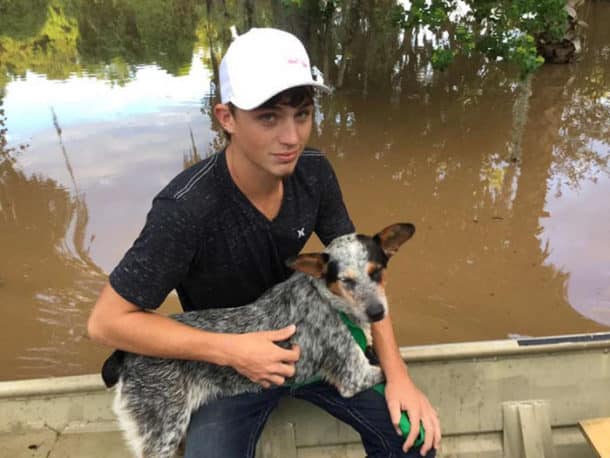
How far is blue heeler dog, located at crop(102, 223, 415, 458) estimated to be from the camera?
2.08 m

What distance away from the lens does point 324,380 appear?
2.31 metres

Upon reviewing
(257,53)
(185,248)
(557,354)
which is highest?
(257,53)

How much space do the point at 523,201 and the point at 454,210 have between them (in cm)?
100

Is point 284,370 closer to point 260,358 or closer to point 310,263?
point 260,358

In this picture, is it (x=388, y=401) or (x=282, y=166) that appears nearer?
(x=282, y=166)

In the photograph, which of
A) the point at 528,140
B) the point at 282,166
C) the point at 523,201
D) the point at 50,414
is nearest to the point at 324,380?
the point at 282,166

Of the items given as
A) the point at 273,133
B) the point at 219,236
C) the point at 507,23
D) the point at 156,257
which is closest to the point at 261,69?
the point at 273,133

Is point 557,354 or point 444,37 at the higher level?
point 444,37

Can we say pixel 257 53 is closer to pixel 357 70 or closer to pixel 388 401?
pixel 388 401

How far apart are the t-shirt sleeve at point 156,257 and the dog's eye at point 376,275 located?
0.77 m

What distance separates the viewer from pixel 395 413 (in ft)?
7.04

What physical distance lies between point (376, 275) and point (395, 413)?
0.62 metres

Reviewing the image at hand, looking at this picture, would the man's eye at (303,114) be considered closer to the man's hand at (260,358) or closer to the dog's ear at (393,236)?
the dog's ear at (393,236)

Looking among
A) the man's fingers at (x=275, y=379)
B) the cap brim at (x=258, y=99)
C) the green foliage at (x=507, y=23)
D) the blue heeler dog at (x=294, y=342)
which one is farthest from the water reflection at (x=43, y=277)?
the green foliage at (x=507, y=23)
